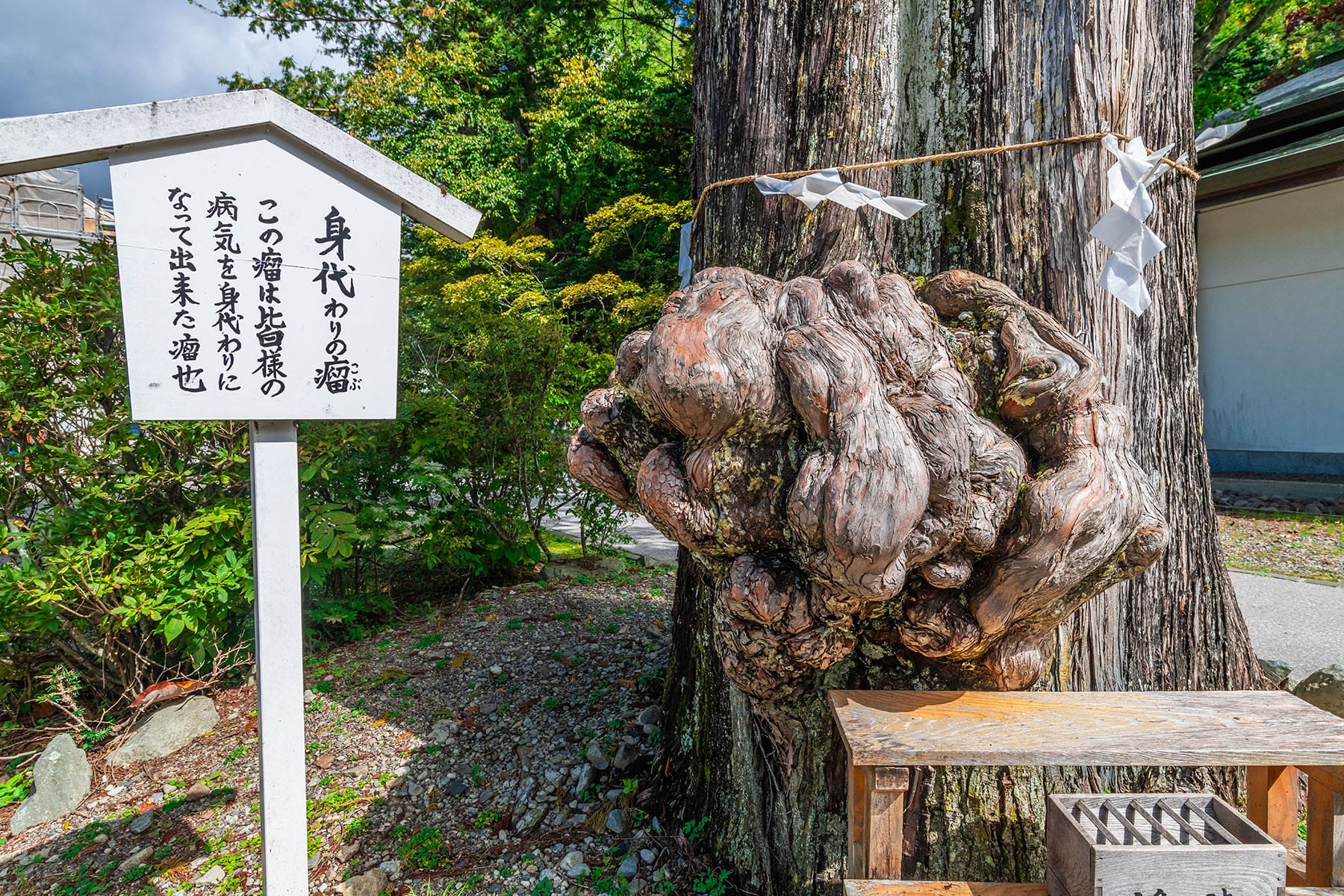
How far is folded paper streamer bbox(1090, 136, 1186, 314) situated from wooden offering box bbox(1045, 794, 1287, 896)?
117 centimetres

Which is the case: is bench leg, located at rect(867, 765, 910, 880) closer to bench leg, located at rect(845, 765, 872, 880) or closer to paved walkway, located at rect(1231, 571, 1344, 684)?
bench leg, located at rect(845, 765, 872, 880)

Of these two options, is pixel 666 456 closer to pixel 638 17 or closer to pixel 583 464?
pixel 583 464

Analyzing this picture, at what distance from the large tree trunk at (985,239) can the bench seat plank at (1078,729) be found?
205 mm

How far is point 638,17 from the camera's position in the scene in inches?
449

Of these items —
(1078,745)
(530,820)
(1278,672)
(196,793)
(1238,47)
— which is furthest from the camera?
(1238,47)

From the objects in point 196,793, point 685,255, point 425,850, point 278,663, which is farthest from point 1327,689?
point 196,793

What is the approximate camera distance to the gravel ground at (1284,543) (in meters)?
5.88

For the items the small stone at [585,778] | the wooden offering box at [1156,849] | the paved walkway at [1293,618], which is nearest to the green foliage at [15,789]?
the small stone at [585,778]

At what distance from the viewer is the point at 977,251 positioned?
184cm

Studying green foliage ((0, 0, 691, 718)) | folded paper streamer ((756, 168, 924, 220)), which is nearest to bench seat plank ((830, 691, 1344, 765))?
folded paper streamer ((756, 168, 924, 220))

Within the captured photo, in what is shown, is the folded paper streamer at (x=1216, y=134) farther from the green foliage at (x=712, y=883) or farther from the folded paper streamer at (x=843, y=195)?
the green foliage at (x=712, y=883)

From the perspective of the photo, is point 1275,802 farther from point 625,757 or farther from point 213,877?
point 213,877

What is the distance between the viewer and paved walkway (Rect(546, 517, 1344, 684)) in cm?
401

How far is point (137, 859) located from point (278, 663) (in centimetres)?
144
